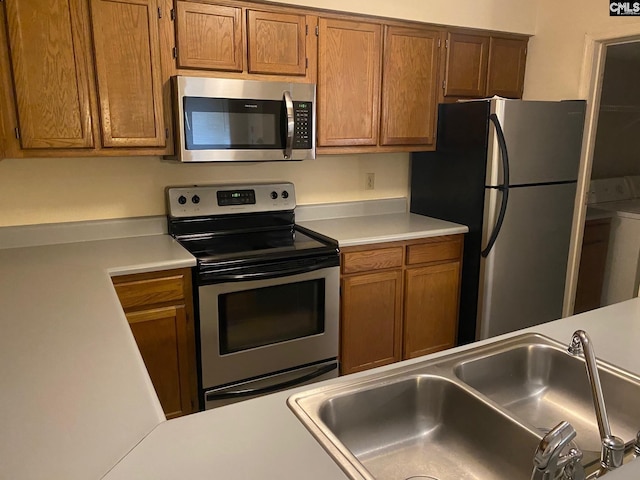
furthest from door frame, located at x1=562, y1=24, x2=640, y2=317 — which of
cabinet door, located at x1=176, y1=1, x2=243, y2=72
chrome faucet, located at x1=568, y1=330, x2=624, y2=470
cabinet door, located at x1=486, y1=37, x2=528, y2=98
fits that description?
chrome faucet, located at x1=568, y1=330, x2=624, y2=470

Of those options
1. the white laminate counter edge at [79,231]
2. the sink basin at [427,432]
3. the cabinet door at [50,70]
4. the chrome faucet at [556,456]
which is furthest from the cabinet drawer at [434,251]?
the chrome faucet at [556,456]

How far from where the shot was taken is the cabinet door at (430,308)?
2857 millimetres

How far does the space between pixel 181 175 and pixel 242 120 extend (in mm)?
515

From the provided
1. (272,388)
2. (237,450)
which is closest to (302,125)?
(272,388)

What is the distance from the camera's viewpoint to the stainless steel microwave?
2281 mm

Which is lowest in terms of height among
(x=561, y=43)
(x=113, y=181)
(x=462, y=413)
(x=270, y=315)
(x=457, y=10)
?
(x=270, y=315)

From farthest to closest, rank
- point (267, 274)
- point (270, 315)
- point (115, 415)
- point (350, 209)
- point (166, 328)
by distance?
1. point (350, 209)
2. point (270, 315)
3. point (267, 274)
4. point (166, 328)
5. point (115, 415)

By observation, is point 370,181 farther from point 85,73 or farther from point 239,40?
point 85,73

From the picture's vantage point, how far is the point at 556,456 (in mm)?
804

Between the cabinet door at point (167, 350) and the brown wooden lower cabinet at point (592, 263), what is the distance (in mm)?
2623

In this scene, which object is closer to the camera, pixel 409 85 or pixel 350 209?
pixel 409 85

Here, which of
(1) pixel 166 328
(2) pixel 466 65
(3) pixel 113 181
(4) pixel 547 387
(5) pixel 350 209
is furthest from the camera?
(5) pixel 350 209

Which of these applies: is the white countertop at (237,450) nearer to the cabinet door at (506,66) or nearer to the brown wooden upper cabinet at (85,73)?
the brown wooden upper cabinet at (85,73)

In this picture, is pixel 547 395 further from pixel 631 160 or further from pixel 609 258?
pixel 631 160
